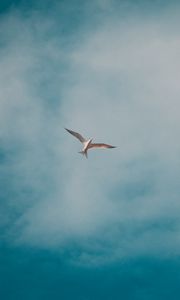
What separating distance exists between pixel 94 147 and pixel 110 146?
5.90ft

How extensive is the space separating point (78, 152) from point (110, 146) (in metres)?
3.47

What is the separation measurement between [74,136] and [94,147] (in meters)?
2.45

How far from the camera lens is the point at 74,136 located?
→ 52.2 metres

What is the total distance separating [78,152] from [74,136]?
204 cm

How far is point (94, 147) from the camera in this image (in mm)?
53031

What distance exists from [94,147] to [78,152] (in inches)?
103

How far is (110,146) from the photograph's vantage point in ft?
171

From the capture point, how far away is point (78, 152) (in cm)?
5100
